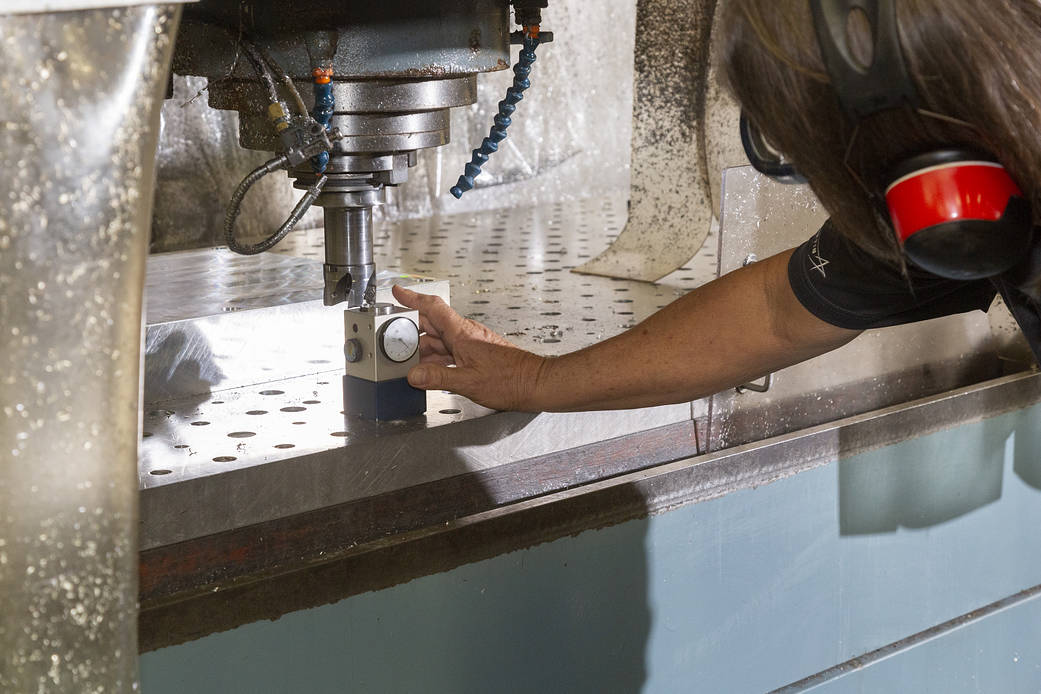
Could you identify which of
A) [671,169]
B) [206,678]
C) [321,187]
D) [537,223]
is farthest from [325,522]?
[537,223]

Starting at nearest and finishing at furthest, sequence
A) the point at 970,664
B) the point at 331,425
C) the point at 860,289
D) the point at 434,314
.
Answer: the point at 860,289 → the point at 331,425 → the point at 434,314 → the point at 970,664

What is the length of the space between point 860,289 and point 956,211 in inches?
14.4

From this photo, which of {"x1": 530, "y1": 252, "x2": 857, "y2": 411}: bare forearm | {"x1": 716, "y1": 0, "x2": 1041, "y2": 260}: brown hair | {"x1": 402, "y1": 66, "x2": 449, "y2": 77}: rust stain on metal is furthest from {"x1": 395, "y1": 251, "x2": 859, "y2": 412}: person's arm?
{"x1": 716, "y1": 0, "x2": 1041, "y2": 260}: brown hair

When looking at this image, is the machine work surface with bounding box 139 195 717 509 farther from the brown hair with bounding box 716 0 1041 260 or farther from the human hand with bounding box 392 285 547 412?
the brown hair with bounding box 716 0 1041 260

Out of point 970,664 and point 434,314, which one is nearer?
point 434,314

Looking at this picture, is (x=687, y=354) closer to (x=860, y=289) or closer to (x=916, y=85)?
(x=860, y=289)

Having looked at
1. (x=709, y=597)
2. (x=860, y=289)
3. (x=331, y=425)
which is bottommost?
(x=709, y=597)

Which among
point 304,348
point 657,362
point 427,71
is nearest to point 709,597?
point 657,362

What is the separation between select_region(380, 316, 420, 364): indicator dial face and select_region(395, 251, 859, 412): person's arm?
0.07ft

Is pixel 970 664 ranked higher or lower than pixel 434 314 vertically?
lower

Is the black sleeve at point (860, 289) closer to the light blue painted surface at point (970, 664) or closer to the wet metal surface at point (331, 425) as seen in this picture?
the wet metal surface at point (331, 425)

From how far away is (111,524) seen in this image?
498mm

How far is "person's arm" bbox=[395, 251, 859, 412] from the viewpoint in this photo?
110 centimetres

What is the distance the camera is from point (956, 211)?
2.04ft
